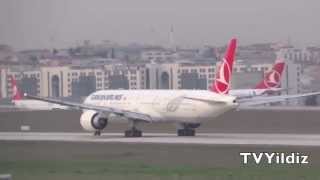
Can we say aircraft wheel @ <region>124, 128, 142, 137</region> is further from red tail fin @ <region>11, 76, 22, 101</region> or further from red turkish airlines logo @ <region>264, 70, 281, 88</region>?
red turkish airlines logo @ <region>264, 70, 281, 88</region>

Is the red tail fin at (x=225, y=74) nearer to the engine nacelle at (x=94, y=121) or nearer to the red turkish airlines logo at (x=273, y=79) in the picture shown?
the engine nacelle at (x=94, y=121)

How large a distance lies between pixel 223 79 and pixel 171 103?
180 inches

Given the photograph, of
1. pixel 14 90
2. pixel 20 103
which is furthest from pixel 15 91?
pixel 20 103

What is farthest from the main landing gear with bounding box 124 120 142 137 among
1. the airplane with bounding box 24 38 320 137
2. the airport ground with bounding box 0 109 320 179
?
the airport ground with bounding box 0 109 320 179

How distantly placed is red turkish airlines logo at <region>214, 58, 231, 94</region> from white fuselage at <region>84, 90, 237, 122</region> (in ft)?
5.97

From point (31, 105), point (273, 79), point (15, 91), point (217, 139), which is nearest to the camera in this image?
point (217, 139)

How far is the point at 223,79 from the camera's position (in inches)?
2739

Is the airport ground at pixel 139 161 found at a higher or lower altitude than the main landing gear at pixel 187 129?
higher

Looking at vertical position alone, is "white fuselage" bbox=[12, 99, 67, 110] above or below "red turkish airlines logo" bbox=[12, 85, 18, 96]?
below

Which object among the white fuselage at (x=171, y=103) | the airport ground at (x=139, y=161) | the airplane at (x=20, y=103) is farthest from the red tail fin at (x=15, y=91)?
the airport ground at (x=139, y=161)

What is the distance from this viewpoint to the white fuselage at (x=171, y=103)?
2559 inches

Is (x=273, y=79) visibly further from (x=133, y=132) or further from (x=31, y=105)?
(x=31, y=105)

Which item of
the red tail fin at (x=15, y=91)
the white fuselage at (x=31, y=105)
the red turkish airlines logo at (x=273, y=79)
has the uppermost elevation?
the red turkish airlines logo at (x=273, y=79)

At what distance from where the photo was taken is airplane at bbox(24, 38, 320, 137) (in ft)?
214
